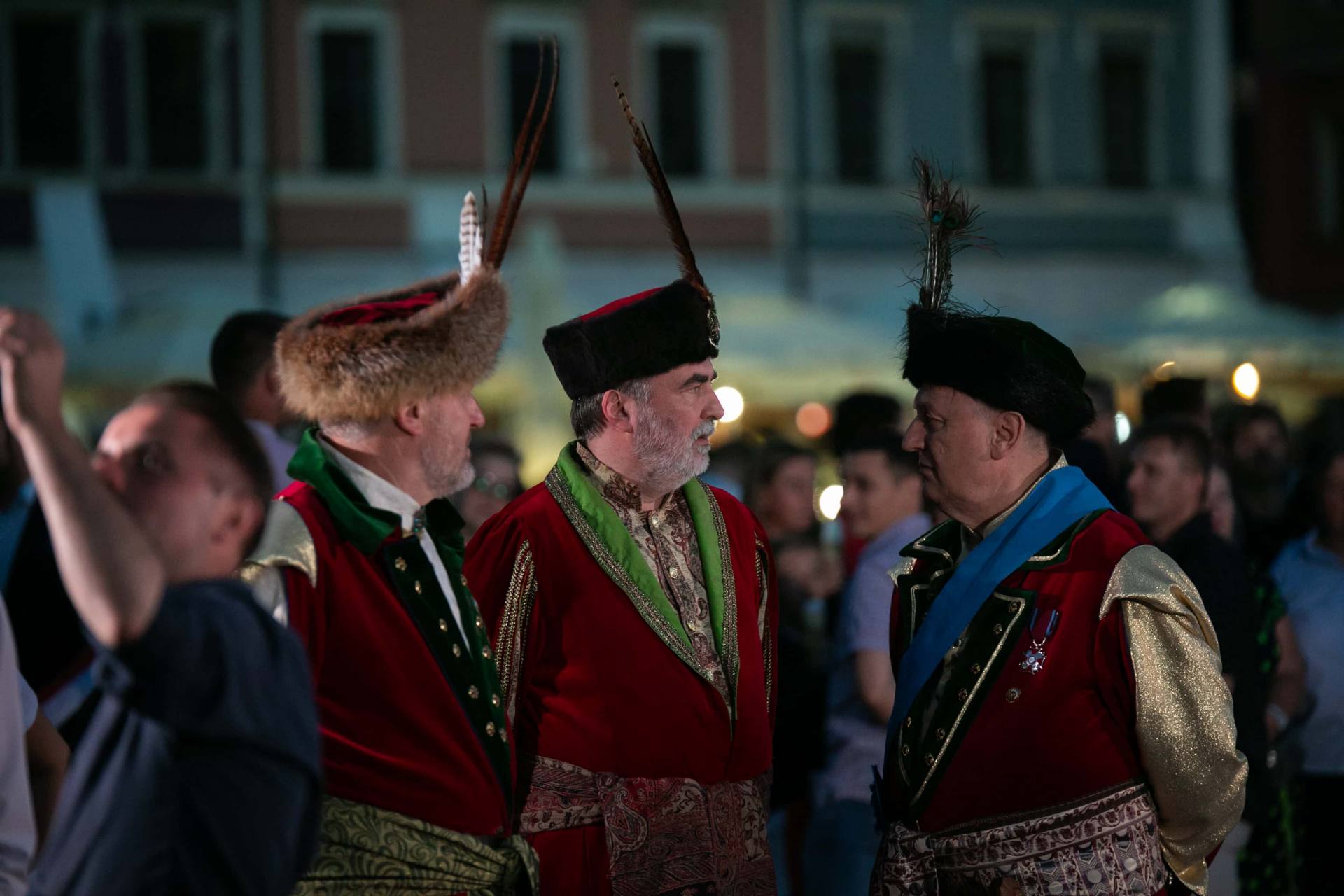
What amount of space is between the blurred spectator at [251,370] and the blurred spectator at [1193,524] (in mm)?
2474

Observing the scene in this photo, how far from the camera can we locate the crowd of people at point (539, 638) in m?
1.91

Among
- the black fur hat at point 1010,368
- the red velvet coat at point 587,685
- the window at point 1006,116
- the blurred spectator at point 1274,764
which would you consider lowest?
the blurred spectator at point 1274,764

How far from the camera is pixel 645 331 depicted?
359cm

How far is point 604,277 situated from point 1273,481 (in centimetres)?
956

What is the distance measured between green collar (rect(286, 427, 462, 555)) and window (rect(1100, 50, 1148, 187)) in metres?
16.1

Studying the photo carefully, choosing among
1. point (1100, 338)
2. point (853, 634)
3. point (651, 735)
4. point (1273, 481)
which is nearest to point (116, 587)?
point (651, 735)

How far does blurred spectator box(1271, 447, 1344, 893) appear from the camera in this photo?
5.04m

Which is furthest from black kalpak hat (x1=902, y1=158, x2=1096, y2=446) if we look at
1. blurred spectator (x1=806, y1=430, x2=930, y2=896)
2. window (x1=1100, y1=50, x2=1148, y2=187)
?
window (x1=1100, y1=50, x2=1148, y2=187)

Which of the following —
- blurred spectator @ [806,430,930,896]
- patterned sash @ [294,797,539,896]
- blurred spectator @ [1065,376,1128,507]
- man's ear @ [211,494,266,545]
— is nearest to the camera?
man's ear @ [211,494,266,545]

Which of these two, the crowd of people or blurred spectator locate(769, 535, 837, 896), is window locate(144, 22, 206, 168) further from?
the crowd of people

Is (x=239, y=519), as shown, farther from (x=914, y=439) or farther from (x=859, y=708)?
(x=859, y=708)

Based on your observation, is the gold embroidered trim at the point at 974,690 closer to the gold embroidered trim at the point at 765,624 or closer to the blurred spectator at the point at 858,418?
the gold embroidered trim at the point at 765,624

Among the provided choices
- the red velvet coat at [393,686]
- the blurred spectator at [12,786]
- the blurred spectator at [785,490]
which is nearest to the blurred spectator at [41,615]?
the blurred spectator at [12,786]

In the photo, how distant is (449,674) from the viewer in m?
2.81
